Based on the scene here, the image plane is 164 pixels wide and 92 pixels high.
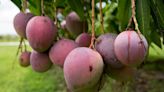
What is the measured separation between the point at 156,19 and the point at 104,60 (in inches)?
10.6

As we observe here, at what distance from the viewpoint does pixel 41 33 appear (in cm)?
68

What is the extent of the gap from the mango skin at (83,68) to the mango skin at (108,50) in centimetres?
2

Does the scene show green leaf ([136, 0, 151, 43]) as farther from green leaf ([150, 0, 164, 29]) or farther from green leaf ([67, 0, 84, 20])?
green leaf ([67, 0, 84, 20])

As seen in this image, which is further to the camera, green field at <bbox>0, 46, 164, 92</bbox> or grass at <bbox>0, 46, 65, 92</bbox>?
grass at <bbox>0, 46, 65, 92</bbox>

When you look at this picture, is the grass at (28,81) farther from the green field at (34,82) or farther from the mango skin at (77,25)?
the mango skin at (77,25)

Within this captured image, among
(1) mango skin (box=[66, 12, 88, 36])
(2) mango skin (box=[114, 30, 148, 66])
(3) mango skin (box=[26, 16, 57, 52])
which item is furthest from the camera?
(1) mango skin (box=[66, 12, 88, 36])

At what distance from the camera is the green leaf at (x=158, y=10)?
81cm

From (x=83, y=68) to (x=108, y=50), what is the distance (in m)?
0.06

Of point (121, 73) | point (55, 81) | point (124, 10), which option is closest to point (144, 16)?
point (124, 10)

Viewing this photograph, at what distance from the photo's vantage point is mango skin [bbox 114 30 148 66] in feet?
1.82

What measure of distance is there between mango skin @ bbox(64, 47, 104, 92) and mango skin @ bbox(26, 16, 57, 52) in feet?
0.36

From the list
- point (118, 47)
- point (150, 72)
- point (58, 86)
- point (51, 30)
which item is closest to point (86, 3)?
point (51, 30)

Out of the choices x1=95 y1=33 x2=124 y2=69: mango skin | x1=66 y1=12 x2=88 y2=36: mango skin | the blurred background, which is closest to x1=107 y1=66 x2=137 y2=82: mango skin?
x1=95 y1=33 x2=124 y2=69: mango skin

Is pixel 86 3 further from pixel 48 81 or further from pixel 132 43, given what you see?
pixel 48 81
